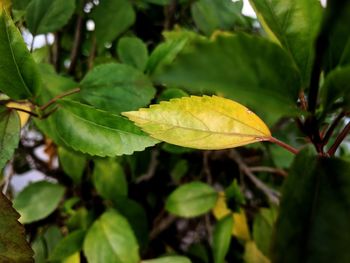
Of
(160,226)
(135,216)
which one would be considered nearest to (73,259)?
(135,216)

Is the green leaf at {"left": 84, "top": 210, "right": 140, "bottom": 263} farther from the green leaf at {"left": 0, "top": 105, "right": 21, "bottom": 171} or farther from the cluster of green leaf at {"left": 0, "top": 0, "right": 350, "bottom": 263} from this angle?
the green leaf at {"left": 0, "top": 105, "right": 21, "bottom": 171}

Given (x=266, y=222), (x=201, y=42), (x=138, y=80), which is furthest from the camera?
(x=266, y=222)

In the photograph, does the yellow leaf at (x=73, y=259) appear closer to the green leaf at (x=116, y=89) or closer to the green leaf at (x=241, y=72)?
the green leaf at (x=116, y=89)

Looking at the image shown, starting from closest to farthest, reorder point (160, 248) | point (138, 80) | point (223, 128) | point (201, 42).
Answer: point (201, 42), point (223, 128), point (138, 80), point (160, 248)

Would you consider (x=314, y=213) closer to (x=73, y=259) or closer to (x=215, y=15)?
(x=73, y=259)

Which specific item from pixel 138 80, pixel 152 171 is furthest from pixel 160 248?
pixel 138 80

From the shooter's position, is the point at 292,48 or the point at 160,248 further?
the point at 160,248

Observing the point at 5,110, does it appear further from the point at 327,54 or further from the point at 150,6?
the point at 150,6
